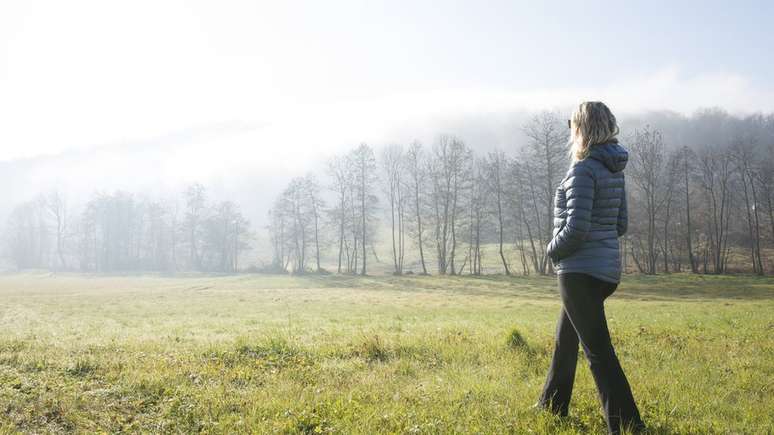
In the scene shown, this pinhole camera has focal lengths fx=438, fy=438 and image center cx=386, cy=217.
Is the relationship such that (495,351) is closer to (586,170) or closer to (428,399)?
(428,399)

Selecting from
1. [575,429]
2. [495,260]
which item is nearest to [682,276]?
[495,260]

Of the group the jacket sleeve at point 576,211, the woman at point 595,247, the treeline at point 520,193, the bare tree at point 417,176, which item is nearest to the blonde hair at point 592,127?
the woman at point 595,247

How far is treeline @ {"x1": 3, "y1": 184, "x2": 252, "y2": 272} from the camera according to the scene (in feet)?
271

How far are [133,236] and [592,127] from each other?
10201 cm

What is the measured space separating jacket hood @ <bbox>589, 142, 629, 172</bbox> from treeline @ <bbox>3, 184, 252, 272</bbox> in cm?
8216

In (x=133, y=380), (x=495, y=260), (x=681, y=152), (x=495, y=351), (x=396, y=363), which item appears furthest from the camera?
(x=495, y=260)

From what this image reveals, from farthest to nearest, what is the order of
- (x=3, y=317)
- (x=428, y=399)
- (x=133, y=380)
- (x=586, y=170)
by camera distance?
(x=3, y=317) → (x=133, y=380) → (x=428, y=399) → (x=586, y=170)

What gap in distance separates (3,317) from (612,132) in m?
23.5

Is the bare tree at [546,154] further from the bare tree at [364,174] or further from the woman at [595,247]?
the woman at [595,247]

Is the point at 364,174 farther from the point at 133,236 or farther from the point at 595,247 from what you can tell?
the point at 133,236

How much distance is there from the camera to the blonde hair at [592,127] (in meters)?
4.05

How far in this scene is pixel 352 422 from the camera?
14.0 feet

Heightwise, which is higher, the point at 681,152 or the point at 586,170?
the point at 681,152

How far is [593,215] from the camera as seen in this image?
4.05 meters
